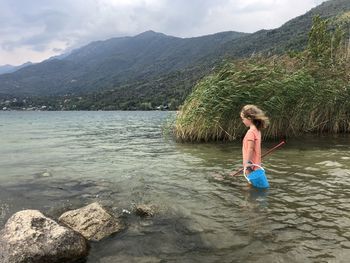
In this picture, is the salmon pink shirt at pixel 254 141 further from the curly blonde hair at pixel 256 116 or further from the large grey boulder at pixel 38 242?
the large grey boulder at pixel 38 242

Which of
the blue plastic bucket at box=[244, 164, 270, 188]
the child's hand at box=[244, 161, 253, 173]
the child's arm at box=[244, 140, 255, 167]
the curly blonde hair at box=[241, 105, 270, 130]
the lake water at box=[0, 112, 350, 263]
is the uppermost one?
the curly blonde hair at box=[241, 105, 270, 130]

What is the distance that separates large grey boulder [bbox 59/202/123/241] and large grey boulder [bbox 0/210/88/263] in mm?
396

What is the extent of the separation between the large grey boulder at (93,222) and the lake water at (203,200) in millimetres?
220

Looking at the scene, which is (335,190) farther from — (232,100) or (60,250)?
(232,100)

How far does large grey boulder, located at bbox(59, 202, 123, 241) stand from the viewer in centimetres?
715

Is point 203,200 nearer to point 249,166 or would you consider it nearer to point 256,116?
point 249,166

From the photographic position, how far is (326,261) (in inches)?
231

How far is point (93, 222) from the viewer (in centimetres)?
736

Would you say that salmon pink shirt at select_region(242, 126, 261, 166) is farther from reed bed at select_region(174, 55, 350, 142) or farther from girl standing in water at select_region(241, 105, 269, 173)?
reed bed at select_region(174, 55, 350, 142)

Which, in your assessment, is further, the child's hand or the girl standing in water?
the child's hand

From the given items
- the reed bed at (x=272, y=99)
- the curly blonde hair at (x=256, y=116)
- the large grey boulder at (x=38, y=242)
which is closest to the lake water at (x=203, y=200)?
the large grey boulder at (x=38, y=242)

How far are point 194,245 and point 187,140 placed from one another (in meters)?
13.6

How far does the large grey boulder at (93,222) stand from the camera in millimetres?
7148

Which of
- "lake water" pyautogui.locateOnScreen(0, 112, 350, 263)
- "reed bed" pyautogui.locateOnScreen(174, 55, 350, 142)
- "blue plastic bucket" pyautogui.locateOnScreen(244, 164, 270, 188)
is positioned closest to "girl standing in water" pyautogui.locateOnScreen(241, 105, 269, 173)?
"blue plastic bucket" pyautogui.locateOnScreen(244, 164, 270, 188)
